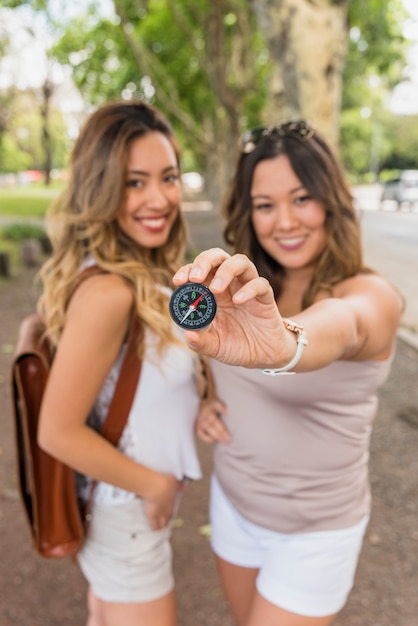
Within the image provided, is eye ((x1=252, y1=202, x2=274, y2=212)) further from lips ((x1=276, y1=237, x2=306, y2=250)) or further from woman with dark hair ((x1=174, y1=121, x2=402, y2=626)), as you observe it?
lips ((x1=276, y1=237, x2=306, y2=250))

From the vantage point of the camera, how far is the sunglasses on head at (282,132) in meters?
2.12

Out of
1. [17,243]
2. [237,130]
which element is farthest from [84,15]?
[237,130]

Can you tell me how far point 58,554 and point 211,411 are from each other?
729 mm

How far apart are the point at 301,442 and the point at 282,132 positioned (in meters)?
1.10

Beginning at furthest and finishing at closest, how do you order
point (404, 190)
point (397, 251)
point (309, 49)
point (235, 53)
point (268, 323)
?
point (404, 190)
point (235, 53)
point (397, 251)
point (309, 49)
point (268, 323)

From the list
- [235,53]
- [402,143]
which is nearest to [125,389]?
[235,53]

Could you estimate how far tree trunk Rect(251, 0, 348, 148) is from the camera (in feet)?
17.8

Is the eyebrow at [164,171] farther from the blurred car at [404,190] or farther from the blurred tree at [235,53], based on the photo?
the blurred car at [404,190]

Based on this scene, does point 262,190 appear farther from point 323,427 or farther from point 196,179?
point 196,179

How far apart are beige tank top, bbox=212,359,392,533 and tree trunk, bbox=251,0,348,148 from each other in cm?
443

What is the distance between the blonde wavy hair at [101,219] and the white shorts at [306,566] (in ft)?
2.65

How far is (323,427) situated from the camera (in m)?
1.97

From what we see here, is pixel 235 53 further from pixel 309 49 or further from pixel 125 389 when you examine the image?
pixel 125 389

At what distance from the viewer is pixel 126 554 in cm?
204
